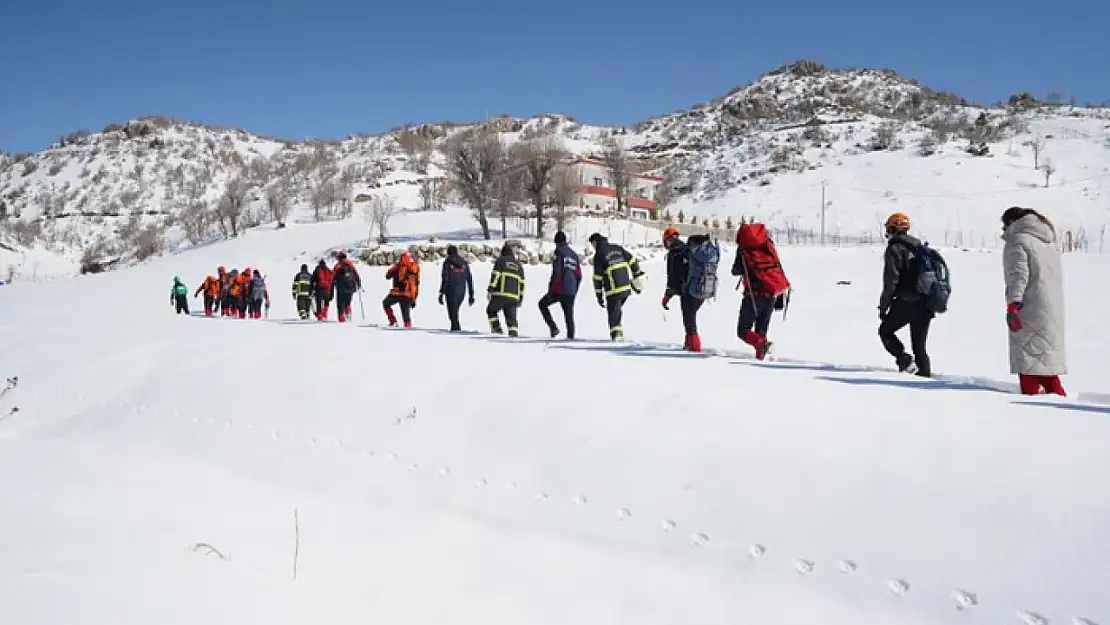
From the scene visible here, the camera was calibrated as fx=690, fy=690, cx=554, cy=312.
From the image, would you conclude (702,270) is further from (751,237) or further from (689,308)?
(751,237)

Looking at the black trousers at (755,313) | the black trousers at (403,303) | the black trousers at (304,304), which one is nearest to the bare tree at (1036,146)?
the black trousers at (304,304)

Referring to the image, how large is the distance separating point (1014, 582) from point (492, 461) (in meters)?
3.53

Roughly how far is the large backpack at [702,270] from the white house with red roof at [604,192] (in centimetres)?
4850

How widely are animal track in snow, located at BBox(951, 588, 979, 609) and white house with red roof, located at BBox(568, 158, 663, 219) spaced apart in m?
54.0

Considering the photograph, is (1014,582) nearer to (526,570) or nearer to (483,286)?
(526,570)

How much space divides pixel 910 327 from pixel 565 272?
531 cm

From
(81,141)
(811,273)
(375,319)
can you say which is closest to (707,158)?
(811,273)

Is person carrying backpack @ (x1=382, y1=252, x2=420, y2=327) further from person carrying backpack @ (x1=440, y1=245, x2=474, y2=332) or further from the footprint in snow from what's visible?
the footprint in snow

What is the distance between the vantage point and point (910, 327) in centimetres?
667

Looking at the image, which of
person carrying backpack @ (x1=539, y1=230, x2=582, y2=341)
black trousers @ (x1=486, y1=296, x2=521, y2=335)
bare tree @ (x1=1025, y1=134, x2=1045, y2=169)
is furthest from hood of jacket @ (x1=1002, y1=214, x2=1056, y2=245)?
bare tree @ (x1=1025, y1=134, x2=1045, y2=169)

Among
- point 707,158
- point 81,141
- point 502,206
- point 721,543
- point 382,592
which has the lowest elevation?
point 382,592

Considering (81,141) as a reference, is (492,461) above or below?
below

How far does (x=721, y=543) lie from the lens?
4.10 metres

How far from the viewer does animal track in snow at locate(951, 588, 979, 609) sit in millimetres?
3240
